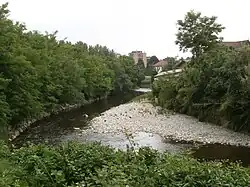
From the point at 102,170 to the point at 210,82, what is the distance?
25376 millimetres

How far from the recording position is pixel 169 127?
28266 millimetres

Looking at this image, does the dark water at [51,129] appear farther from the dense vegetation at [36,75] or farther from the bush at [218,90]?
the bush at [218,90]

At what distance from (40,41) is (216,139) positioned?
77.2ft

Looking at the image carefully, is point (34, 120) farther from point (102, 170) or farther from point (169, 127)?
point (102, 170)

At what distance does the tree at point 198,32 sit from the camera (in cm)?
4366

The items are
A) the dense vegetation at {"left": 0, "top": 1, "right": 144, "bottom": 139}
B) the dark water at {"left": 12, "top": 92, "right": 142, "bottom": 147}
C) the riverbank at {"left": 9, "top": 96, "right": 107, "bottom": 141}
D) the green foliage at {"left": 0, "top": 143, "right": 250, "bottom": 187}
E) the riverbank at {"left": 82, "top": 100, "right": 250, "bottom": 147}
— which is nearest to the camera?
the green foliage at {"left": 0, "top": 143, "right": 250, "bottom": 187}

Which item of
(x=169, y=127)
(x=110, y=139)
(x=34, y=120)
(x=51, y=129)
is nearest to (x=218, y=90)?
(x=169, y=127)

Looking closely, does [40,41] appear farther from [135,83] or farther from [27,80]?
[135,83]

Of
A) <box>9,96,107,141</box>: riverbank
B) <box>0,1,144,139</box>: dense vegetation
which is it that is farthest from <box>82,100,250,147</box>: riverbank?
<box>0,1,144,139</box>: dense vegetation

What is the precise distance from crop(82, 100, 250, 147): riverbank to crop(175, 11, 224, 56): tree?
1106cm

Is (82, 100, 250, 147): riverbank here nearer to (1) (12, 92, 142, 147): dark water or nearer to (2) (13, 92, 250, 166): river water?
(2) (13, 92, 250, 166): river water

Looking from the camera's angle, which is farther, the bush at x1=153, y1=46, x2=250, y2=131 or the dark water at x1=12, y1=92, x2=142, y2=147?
the bush at x1=153, y1=46, x2=250, y2=131

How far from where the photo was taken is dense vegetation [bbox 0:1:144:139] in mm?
25438

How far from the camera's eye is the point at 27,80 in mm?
27875
